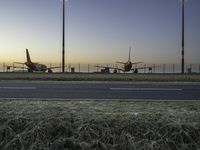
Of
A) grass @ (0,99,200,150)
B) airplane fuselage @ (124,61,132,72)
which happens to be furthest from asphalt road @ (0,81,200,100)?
airplane fuselage @ (124,61,132,72)

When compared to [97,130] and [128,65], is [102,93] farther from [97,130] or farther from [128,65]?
[128,65]

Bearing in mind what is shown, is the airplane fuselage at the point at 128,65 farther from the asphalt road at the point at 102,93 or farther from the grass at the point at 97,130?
the grass at the point at 97,130

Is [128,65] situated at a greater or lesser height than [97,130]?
greater

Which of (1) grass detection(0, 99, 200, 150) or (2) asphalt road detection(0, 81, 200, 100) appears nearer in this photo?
(1) grass detection(0, 99, 200, 150)

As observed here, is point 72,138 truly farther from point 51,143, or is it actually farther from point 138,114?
point 138,114

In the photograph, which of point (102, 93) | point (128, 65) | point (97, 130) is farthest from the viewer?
point (128, 65)

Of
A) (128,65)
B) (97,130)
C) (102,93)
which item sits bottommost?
(97,130)

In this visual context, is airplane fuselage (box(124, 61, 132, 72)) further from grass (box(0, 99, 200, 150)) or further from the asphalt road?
grass (box(0, 99, 200, 150))

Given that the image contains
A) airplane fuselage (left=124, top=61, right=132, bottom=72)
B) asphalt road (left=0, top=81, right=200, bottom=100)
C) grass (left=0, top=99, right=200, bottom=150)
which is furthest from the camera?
airplane fuselage (left=124, top=61, right=132, bottom=72)

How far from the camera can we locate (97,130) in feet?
26.1

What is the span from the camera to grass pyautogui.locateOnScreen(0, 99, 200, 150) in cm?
766

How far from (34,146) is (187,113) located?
3521mm

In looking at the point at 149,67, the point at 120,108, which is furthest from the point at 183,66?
the point at 120,108

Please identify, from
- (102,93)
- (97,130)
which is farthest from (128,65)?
(97,130)
